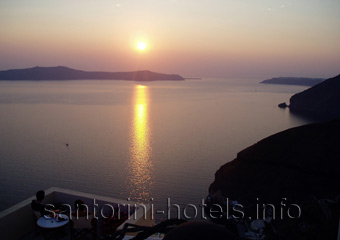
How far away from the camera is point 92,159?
33438mm

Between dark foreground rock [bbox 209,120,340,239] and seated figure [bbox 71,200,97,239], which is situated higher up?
seated figure [bbox 71,200,97,239]

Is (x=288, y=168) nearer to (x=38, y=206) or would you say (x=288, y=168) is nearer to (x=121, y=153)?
(x=121, y=153)

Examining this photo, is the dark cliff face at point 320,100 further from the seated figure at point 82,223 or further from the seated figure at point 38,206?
the seated figure at point 38,206

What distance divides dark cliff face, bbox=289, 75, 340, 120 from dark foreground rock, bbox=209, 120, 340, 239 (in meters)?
69.0

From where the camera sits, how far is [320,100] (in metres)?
104

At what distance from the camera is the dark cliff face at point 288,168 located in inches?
1046

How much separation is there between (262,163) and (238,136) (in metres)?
16.4

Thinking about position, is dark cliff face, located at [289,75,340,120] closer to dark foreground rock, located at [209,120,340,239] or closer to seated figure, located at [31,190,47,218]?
dark foreground rock, located at [209,120,340,239]

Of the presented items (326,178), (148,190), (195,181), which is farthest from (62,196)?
(326,178)

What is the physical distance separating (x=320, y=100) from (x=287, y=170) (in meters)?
86.3

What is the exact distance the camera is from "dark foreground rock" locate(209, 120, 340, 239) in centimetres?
2608

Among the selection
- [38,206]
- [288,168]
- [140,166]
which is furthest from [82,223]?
[288,168]

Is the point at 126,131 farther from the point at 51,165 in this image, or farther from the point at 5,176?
the point at 5,176

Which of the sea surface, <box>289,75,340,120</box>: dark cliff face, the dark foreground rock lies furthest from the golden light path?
<box>289,75,340,120</box>: dark cliff face
